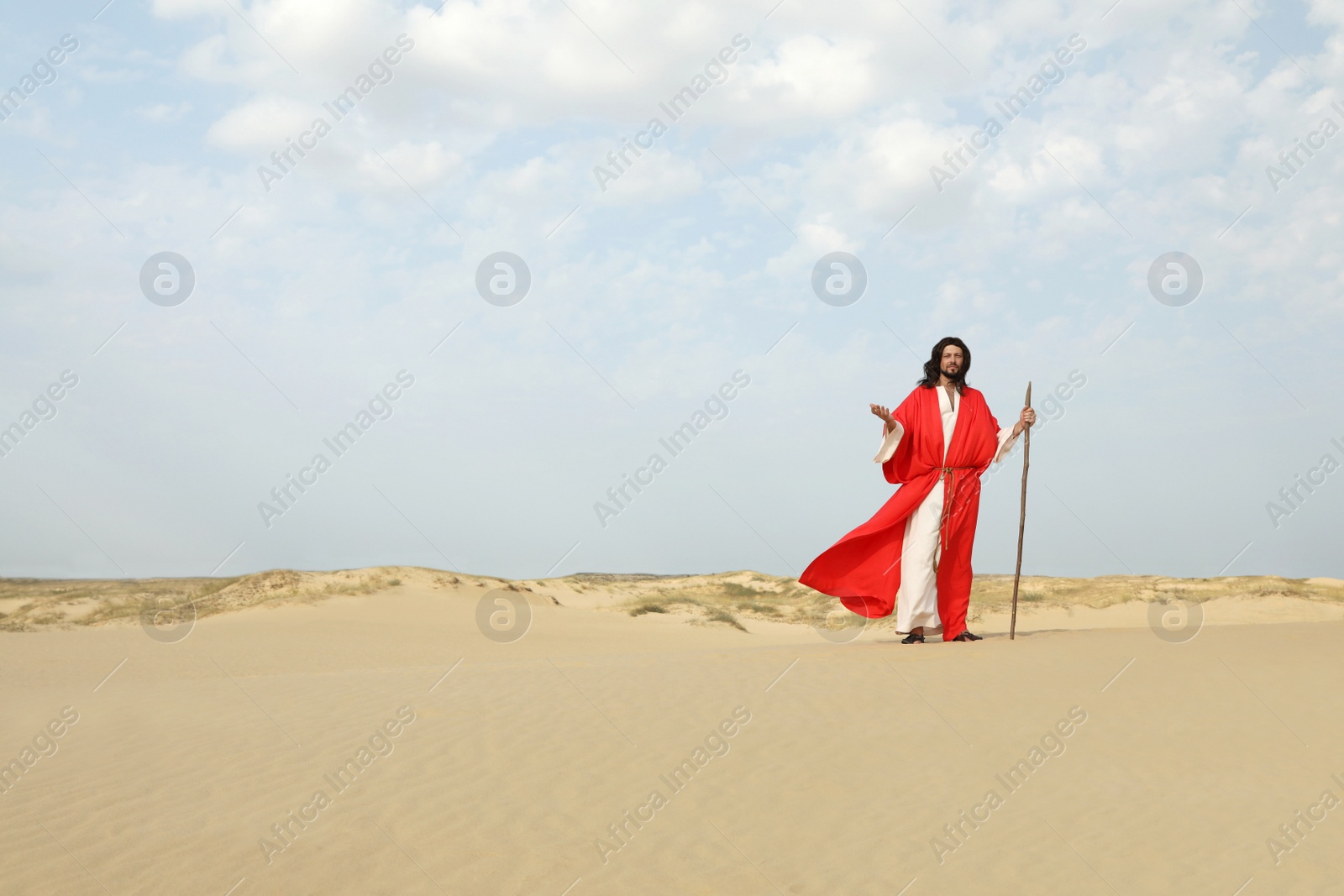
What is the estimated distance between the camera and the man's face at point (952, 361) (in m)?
9.56

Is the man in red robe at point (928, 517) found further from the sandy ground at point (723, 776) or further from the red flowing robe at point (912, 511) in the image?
the sandy ground at point (723, 776)

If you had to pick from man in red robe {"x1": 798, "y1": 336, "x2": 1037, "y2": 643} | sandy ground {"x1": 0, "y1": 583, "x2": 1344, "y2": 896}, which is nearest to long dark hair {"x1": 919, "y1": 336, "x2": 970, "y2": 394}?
man in red robe {"x1": 798, "y1": 336, "x2": 1037, "y2": 643}

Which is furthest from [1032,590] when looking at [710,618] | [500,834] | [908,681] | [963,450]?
[500,834]

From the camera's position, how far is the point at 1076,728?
5.91 meters

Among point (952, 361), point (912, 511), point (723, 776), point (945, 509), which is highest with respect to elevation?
point (952, 361)

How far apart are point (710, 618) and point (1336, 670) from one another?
12.9m

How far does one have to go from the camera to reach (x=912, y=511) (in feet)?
31.2

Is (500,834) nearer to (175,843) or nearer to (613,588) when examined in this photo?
(175,843)

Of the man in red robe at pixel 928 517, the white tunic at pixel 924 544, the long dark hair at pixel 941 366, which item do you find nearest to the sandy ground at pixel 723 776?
the white tunic at pixel 924 544

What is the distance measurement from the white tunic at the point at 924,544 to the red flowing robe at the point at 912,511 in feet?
0.18

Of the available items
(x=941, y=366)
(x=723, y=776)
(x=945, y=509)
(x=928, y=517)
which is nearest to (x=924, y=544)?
(x=928, y=517)

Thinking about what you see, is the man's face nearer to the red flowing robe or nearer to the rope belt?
the red flowing robe

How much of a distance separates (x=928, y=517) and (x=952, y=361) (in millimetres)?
1606

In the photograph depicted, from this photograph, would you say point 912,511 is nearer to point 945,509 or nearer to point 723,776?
point 945,509
